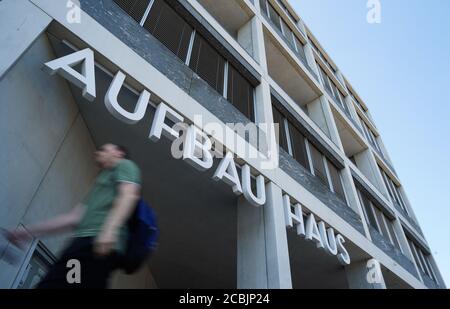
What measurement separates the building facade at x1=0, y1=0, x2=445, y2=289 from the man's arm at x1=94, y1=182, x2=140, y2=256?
68.9 inches

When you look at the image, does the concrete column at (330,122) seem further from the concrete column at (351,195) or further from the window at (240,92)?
the window at (240,92)

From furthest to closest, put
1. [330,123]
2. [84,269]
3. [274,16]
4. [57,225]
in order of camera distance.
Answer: [274,16]
[330,123]
[57,225]
[84,269]

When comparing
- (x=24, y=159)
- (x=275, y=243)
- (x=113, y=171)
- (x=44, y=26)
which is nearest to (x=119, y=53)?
(x=44, y=26)

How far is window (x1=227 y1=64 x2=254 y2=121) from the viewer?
7049mm

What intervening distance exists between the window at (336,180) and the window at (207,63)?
16.5 ft

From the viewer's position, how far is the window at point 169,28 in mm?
5946

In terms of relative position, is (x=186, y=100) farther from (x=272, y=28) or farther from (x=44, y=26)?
(x=272, y=28)

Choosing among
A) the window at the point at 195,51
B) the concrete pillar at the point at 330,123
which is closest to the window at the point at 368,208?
the concrete pillar at the point at 330,123

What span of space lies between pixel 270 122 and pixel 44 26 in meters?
4.76

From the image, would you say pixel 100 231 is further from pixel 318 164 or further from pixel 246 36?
pixel 246 36

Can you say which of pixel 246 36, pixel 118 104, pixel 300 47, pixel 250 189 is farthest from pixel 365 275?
pixel 300 47

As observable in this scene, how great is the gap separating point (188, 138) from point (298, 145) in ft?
16.7

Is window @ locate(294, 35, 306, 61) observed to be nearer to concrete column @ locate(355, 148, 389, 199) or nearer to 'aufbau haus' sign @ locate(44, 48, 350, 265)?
concrete column @ locate(355, 148, 389, 199)

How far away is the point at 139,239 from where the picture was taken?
6.64ft
